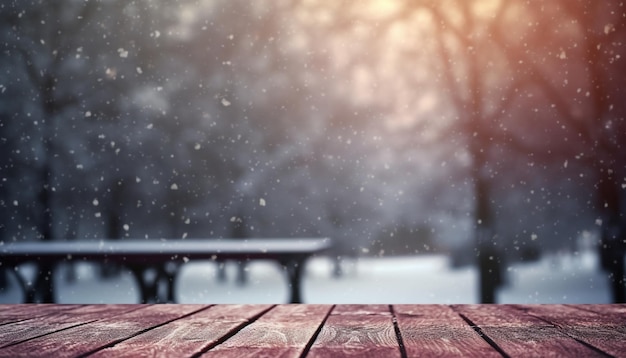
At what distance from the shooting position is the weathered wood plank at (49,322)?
157 cm

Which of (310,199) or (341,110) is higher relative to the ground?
(341,110)

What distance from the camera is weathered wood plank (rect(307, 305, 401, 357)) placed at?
4.38 feet

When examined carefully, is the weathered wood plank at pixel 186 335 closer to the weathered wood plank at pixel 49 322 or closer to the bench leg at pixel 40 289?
the weathered wood plank at pixel 49 322

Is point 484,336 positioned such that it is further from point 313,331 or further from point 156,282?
point 156,282

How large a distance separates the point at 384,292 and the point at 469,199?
2.63m

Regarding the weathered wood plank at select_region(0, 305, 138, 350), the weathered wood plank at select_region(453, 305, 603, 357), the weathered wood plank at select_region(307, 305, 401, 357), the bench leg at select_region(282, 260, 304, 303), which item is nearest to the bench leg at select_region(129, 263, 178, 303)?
the bench leg at select_region(282, 260, 304, 303)

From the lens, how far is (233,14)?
31.5 feet

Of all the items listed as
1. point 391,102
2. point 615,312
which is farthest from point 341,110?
point 615,312

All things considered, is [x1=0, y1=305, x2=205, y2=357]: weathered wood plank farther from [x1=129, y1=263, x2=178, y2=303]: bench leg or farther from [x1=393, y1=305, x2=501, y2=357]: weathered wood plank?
[x1=129, y1=263, x2=178, y2=303]: bench leg

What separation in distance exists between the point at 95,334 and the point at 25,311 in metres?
0.72

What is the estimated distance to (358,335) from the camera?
1545mm

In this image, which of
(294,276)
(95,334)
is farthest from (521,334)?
(294,276)

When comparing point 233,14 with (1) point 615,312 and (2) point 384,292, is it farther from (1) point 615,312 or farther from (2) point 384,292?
(1) point 615,312

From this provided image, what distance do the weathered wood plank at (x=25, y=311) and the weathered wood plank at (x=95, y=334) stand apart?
0.19 m
